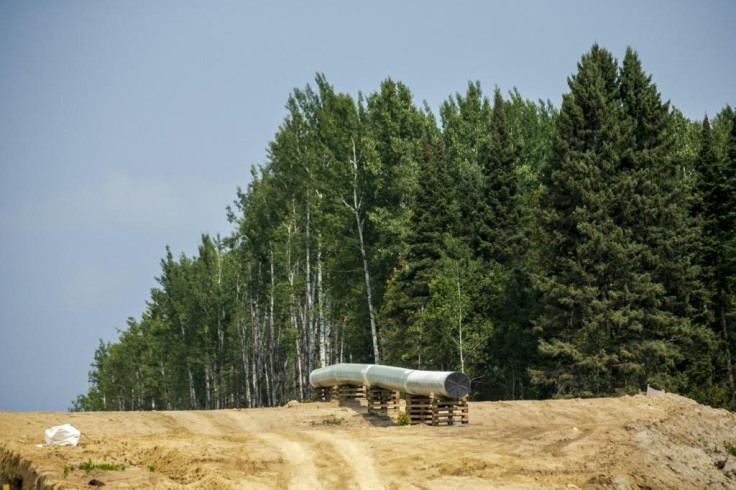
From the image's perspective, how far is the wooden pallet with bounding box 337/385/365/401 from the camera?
118ft

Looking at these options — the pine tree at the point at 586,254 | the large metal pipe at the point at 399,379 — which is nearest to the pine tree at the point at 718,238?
the pine tree at the point at 586,254

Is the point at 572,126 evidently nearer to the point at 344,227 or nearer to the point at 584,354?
the point at 584,354

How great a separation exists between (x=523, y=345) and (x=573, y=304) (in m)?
6.10

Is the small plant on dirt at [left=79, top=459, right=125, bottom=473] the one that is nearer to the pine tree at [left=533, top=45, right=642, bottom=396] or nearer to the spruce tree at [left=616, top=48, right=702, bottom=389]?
the pine tree at [left=533, top=45, right=642, bottom=396]

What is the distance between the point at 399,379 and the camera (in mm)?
30453

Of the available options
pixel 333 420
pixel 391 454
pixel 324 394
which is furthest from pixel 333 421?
pixel 391 454

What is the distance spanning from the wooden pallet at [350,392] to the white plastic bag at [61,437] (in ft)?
48.3

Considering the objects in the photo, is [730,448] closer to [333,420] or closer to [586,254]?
[333,420]

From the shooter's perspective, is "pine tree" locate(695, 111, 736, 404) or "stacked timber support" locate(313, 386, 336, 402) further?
"pine tree" locate(695, 111, 736, 404)

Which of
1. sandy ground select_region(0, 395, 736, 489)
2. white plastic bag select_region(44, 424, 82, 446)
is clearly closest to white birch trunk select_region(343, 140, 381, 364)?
sandy ground select_region(0, 395, 736, 489)

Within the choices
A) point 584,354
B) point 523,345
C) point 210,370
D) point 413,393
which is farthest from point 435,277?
point 210,370

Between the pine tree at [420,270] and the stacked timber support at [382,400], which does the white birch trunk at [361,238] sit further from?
the stacked timber support at [382,400]

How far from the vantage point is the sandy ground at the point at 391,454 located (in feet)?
63.0

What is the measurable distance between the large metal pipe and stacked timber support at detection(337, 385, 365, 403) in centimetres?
39
